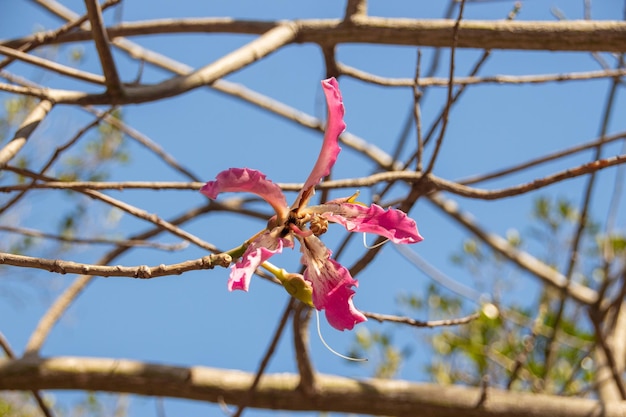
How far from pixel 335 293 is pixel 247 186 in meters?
0.16

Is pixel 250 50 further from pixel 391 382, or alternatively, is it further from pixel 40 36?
pixel 391 382

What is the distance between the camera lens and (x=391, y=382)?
189cm

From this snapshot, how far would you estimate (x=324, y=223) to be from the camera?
97 cm

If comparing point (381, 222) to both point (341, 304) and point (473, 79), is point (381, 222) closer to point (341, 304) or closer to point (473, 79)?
point (341, 304)

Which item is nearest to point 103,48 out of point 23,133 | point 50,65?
point 50,65

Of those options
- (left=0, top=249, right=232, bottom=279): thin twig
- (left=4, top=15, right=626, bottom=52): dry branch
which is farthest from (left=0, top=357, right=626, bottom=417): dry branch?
(left=0, top=249, right=232, bottom=279): thin twig

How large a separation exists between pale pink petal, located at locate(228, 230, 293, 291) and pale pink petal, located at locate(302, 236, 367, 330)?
6 centimetres

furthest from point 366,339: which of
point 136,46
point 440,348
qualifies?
point 136,46

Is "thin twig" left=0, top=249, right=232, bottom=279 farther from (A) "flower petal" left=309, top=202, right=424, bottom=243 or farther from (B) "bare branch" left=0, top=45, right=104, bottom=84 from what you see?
(B) "bare branch" left=0, top=45, right=104, bottom=84

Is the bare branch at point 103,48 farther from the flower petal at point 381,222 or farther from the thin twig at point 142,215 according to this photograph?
the flower petal at point 381,222

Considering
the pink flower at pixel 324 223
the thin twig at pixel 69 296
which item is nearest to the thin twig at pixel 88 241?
the thin twig at pixel 69 296

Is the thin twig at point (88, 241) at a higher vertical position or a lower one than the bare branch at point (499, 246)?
lower

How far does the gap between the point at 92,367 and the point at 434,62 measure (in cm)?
124

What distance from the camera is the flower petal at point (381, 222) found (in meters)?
0.93
